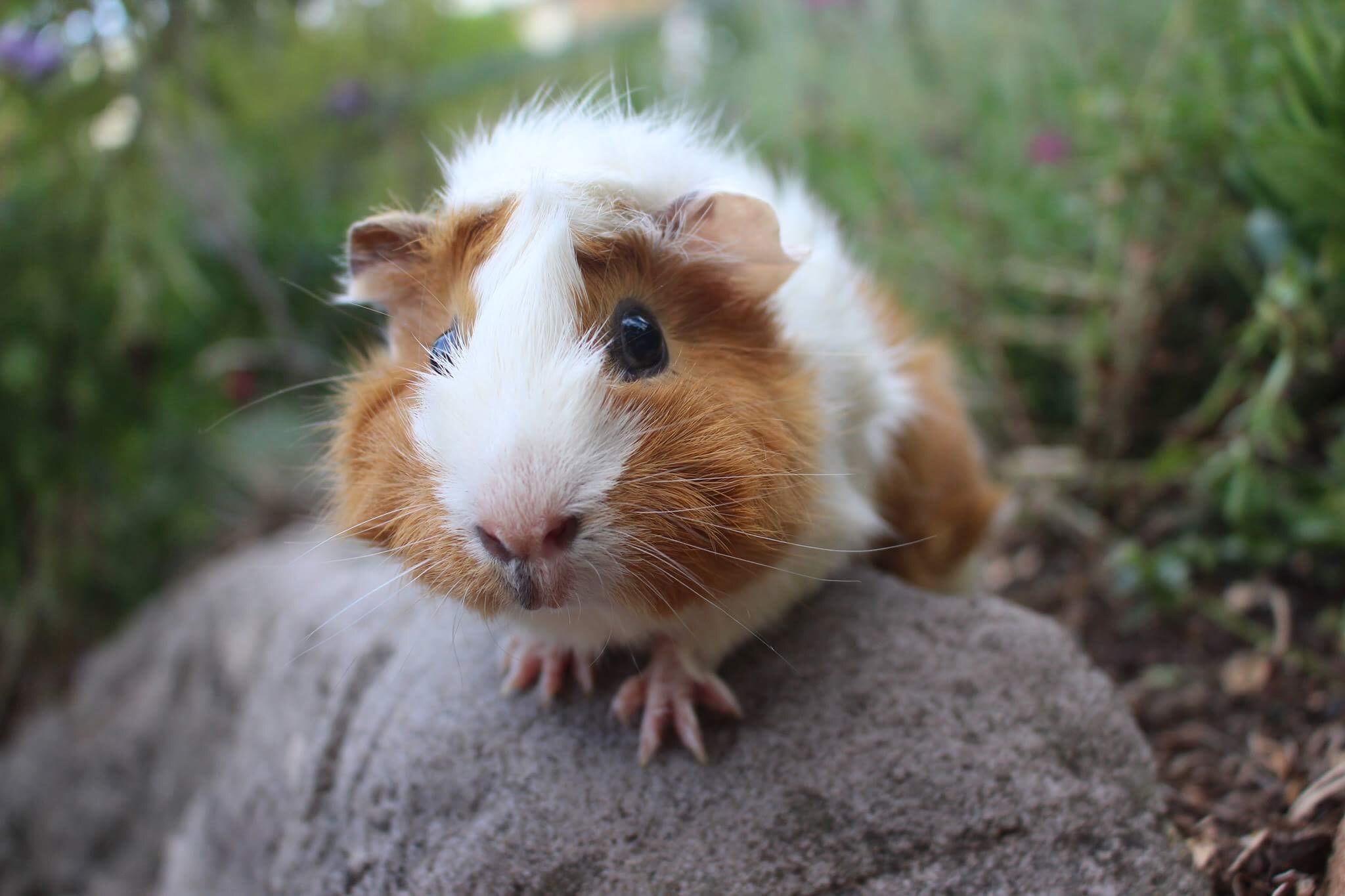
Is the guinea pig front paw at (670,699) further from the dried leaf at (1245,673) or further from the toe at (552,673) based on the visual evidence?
the dried leaf at (1245,673)

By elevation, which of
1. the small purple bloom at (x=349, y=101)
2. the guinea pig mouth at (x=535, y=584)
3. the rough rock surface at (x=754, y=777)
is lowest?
the rough rock surface at (x=754, y=777)

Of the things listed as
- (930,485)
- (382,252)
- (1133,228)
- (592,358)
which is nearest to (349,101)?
(382,252)

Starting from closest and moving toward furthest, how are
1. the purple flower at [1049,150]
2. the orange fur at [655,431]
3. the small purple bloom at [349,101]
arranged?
the orange fur at [655,431]
the purple flower at [1049,150]
the small purple bloom at [349,101]

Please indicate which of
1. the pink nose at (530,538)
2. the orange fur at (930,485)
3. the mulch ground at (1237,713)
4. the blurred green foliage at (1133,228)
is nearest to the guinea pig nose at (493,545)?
the pink nose at (530,538)

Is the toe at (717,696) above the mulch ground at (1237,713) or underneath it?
above

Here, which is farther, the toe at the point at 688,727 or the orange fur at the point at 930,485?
the orange fur at the point at 930,485

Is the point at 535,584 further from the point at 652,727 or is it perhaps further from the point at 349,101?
the point at 349,101

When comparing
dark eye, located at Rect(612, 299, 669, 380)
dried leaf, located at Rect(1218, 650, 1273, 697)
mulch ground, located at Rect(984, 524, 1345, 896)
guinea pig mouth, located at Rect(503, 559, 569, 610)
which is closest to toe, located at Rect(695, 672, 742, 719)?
guinea pig mouth, located at Rect(503, 559, 569, 610)
